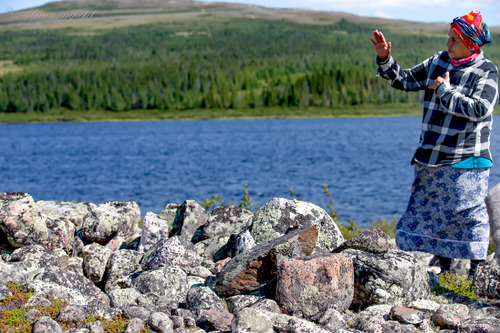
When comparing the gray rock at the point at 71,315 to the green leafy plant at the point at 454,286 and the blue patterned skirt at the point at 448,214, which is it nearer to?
the blue patterned skirt at the point at 448,214

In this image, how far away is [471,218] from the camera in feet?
22.2

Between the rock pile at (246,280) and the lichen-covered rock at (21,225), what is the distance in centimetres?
1

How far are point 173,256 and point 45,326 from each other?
2.18m

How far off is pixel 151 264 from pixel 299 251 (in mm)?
1943

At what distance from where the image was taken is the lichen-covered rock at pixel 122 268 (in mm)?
6966

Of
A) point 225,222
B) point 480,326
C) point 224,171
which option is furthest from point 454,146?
point 224,171

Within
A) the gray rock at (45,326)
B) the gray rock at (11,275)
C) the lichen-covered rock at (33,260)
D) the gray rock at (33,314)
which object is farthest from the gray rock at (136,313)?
the lichen-covered rock at (33,260)

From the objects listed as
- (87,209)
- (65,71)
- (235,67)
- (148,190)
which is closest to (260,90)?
(235,67)

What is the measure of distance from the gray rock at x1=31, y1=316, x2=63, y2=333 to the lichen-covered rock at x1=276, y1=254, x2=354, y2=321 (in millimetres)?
2034

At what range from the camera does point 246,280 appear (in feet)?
19.7

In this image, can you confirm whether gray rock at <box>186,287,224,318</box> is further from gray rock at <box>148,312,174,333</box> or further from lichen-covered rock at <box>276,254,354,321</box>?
lichen-covered rock at <box>276,254,354,321</box>

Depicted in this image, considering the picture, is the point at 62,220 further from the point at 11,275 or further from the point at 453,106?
the point at 453,106

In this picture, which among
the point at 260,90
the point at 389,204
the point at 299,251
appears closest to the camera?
the point at 299,251

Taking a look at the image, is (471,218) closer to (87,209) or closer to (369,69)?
(87,209)
